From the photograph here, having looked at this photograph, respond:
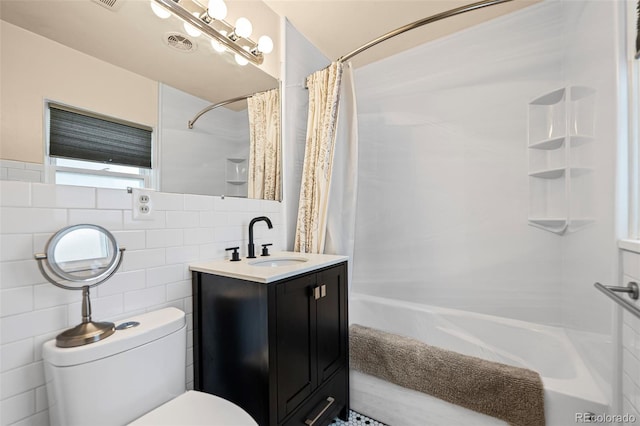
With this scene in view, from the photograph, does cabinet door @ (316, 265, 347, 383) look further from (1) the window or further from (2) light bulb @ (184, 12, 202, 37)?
(2) light bulb @ (184, 12, 202, 37)

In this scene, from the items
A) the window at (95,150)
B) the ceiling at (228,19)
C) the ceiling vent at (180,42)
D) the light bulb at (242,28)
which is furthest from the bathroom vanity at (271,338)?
the light bulb at (242,28)

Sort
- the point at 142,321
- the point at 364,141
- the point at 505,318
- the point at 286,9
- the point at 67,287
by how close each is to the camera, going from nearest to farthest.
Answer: the point at 67,287, the point at 142,321, the point at 286,9, the point at 505,318, the point at 364,141

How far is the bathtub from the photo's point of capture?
3.60 feet

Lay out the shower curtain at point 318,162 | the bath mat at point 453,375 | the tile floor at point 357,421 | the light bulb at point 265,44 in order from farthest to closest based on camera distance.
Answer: the shower curtain at point 318,162
the light bulb at point 265,44
the tile floor at point 357,421
the bath mat at point 453,375

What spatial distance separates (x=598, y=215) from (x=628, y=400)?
0.77 meters

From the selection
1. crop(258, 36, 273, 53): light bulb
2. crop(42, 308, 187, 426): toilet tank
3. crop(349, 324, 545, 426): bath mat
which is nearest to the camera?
crop(42, 308, 187, 426): toilet tank

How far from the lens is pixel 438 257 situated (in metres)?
2.15

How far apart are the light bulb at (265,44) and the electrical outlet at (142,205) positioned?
1096 mm

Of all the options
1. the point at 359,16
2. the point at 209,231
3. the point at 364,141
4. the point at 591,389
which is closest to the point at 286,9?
the point at 359,16

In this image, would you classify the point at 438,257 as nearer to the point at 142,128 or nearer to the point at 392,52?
the point at 392,52

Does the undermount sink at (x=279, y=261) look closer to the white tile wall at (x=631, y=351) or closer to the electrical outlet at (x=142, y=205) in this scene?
the electrical outlet at (x=142, y=205)

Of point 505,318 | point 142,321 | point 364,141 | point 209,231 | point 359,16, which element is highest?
point 359,16

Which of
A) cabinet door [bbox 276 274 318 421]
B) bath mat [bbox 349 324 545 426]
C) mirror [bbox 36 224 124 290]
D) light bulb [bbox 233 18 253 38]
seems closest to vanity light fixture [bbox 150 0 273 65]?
light bulb [bbox 233 18 253 38]

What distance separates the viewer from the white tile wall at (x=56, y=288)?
2.54ft
